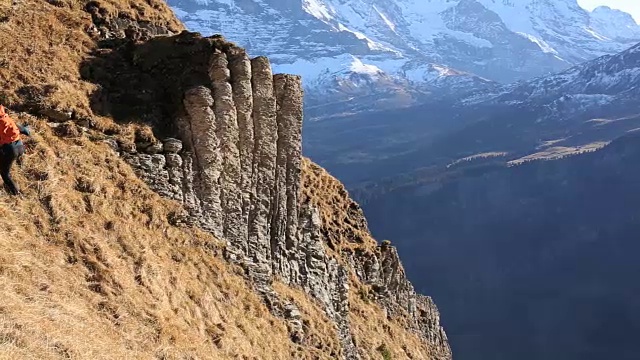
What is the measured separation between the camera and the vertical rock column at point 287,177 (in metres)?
27.0

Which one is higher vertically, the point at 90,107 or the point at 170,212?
the point at 90,107

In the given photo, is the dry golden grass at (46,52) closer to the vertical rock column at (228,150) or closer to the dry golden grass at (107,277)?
the dry golden grass at (107,277)

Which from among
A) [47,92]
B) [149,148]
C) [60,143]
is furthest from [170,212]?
[47,92]

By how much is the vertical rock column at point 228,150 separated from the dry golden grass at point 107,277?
92.3 inches

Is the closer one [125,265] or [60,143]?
[125,265]

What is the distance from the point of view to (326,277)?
29.4 m

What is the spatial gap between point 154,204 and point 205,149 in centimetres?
365

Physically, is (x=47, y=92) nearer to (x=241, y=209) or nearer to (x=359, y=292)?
(x=241, y=209)

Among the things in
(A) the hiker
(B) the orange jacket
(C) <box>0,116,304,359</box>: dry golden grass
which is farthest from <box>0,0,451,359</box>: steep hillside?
(B) the orange jacket

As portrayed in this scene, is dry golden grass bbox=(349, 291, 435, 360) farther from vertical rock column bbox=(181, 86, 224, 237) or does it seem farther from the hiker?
the hiker

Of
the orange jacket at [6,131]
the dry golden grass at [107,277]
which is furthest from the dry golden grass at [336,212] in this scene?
the orange jacket at [6,131]

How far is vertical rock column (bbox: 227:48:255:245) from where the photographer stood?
25.0 metres

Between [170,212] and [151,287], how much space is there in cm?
431

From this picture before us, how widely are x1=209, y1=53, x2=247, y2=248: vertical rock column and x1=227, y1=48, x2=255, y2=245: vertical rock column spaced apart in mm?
355
